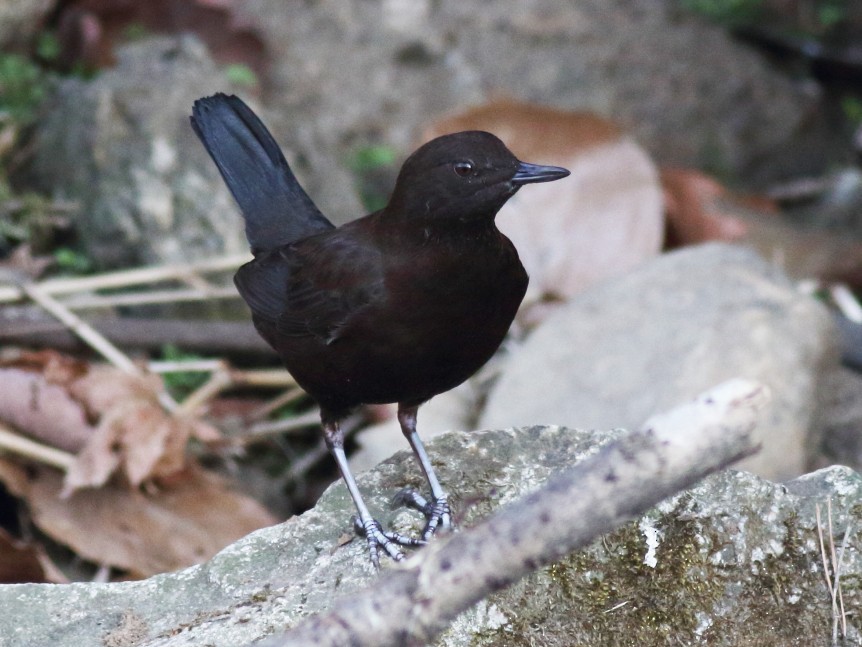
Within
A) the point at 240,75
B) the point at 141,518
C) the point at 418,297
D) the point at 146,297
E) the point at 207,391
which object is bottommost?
the point at 141,518

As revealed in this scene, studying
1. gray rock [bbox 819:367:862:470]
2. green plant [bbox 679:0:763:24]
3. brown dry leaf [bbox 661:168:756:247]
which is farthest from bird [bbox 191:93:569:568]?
green plant [bbox 679:0:763:24]

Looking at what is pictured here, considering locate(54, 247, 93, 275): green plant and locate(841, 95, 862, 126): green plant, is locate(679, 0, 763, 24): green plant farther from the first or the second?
locate(54, 247, 93, 275): green plant

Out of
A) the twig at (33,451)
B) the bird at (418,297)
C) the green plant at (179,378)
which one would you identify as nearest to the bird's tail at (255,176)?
the bird at (418,297)

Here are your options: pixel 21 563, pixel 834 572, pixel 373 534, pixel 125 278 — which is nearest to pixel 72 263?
pixel 125 278

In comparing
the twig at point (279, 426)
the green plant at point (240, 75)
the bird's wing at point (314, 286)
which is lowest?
the twig at point (279, 426)

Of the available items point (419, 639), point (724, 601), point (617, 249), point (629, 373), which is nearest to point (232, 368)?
point (629, 373)

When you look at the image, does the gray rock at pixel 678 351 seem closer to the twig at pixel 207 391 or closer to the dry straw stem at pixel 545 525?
the twig at pixel 207 391

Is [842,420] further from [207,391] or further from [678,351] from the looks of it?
[207,391]
